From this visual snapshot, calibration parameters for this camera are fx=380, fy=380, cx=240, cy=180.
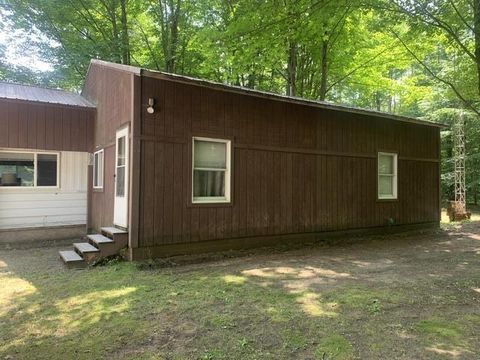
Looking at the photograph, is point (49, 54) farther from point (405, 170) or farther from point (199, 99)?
point (405, 170)

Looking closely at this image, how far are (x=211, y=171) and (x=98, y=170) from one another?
145 inches

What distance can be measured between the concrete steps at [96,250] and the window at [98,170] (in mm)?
2632

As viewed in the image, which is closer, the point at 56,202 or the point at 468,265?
the point at 468,265

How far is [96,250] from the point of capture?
6.70 metres

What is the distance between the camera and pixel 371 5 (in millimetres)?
7934

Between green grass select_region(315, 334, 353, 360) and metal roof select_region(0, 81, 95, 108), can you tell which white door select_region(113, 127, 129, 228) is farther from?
green grass select_region(315, 334, 353, 360)

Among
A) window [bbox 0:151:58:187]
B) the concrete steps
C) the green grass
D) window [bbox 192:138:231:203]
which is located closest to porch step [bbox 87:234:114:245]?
the concrete steps

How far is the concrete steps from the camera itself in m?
6.54

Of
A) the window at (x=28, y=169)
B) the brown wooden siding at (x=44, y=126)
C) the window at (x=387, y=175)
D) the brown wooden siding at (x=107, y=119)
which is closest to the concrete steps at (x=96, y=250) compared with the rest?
the brown wooden siding at (x=107, y=119)

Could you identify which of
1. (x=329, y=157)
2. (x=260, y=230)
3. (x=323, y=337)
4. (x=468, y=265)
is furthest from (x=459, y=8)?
(x=323, y=337)

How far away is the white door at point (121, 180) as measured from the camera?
716 cm

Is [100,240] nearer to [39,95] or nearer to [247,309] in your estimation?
[247,309]

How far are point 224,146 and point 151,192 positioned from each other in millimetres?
1847

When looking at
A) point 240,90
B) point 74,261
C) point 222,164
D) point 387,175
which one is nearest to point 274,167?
point 222,164
